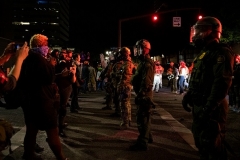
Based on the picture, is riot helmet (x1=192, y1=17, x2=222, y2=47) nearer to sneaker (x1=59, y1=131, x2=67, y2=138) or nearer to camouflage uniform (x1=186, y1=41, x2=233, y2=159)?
camouflage uniform (x1=186, y1=41, x2=233, y2=159)

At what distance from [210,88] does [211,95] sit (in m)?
0.16

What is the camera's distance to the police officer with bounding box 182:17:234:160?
3709 mm

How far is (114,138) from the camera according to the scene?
7.35m

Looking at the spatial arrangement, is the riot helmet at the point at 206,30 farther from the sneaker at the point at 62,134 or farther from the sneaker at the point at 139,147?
the sneaker at the point at 62,134

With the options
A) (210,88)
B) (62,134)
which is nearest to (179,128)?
(62,134)

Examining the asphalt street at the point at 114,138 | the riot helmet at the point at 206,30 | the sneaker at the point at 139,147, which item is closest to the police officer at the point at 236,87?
the asphalt street at the point at 114,138

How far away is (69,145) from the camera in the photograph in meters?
6.74

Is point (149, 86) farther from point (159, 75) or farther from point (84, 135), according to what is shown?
point (159, 75)

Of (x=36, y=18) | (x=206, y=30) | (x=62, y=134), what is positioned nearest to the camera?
(x=206, y=30)

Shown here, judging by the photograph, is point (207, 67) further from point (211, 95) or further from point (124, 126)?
point (124, 126)

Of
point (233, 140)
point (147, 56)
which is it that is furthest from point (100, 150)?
point (233, 140)

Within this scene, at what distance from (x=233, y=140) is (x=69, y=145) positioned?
346 centimetres

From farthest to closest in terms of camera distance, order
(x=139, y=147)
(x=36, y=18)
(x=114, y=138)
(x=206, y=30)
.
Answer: (x=36, y=18) < (x=114, y=138) < (x=139, y=147) < (x=206, y=30)

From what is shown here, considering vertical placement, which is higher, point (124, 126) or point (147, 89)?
point (147, 89)
